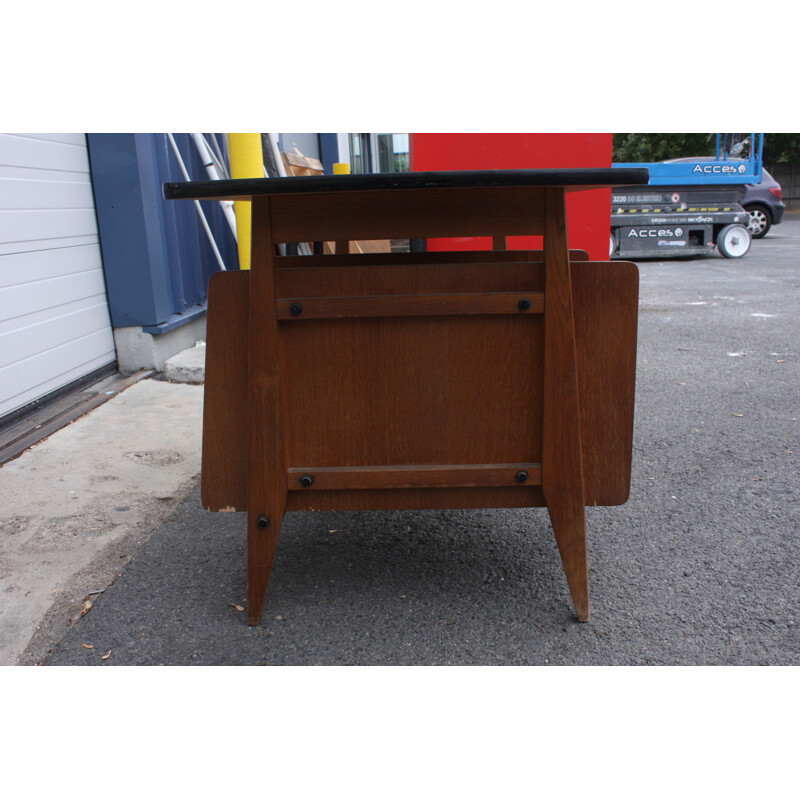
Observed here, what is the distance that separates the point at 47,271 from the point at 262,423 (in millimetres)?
2704

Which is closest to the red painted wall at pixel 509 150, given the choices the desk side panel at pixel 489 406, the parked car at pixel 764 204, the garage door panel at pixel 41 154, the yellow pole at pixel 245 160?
the yellow pole at pixel 245 160

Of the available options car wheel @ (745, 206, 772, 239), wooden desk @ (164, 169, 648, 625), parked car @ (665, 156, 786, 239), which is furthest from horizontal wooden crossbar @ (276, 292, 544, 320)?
car wheel @ (745, 206, 772, 239)

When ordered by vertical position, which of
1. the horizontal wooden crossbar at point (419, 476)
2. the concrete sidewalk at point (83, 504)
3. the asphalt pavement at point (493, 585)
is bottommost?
the asphalt pavement at point (493, 585)

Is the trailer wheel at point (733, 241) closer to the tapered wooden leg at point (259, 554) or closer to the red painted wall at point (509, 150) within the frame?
the red painted wall at point (509, 150)

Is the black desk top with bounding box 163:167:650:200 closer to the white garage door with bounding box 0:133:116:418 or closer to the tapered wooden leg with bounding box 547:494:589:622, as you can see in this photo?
the tapered wooden leg with bounding box 547:494:589:622

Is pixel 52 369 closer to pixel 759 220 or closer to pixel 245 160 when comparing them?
pixel 245 160

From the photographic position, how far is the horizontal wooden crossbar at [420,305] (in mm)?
1808

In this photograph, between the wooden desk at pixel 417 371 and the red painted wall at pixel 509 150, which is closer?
the wooden desk at pixel 417 371

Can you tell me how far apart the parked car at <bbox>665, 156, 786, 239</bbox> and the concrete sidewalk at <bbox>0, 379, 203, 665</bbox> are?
14.1 metres

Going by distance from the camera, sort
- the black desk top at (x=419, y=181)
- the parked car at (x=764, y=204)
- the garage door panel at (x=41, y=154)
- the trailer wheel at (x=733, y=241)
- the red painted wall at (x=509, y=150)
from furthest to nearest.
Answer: the parked car at (x=764, y=204)
the trailer wheel at (x=733, y=241)
the red painted wall at (x=509, y=150)
the garage door panel at (x=41, y=154)
the black desk top at (x=419, y=181)

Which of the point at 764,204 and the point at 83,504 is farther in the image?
the point at 764,204

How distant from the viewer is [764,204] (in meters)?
15.0

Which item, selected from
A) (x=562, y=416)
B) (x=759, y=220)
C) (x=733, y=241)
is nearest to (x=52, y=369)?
(x=562, y=416)

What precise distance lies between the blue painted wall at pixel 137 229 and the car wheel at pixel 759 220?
13.6 meters
